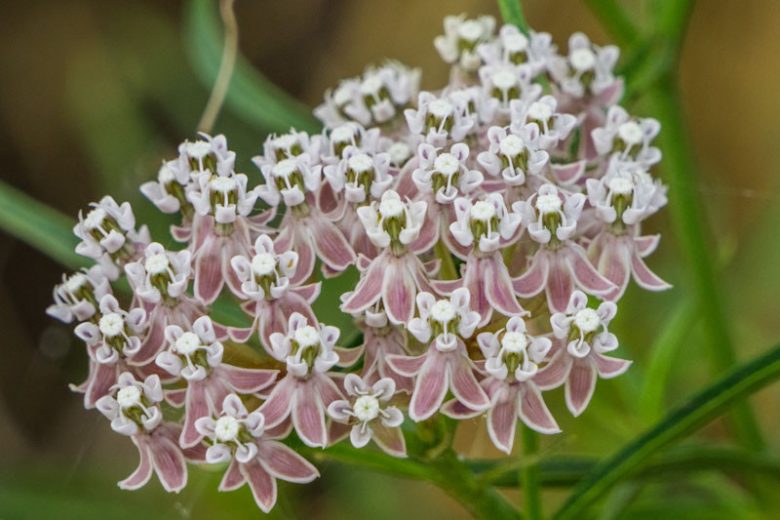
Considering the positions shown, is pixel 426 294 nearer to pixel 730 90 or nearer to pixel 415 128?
pixel 415 128

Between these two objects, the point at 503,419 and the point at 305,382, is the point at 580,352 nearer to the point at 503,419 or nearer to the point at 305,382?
the point at 503,419

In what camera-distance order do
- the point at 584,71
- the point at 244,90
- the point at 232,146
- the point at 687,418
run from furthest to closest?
1. the point at 232,146
2. the point at 244,90
3. the point at 584,71
4. the point at 687,418

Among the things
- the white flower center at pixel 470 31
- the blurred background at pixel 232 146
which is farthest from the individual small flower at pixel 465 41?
the blurred background at pixel 232 146

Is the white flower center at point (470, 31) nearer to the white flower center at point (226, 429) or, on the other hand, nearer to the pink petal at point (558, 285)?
the pink petal at point (558, 285)

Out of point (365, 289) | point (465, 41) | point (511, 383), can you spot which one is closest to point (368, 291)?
point (365, 289)

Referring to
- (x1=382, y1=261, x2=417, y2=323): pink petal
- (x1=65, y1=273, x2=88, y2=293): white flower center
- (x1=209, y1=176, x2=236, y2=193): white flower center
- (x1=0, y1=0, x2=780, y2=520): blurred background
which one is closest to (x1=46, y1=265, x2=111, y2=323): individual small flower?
(x1=65, y1=273, x2=88, y2=293): white flower center

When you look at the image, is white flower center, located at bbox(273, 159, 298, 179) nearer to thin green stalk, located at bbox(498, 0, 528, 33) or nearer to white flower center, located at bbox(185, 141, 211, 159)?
white flower center, located at bbox(185, 141, 211, 159)
